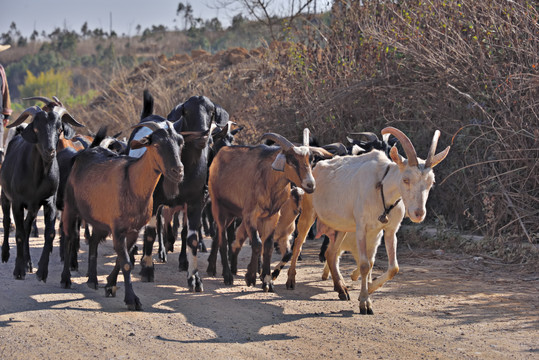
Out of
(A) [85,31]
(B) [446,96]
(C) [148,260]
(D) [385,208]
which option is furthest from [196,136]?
(A) [85,31]

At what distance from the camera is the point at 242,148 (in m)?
9.62

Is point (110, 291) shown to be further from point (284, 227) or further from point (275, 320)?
point (284, 227)

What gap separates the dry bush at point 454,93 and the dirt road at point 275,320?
1.72m

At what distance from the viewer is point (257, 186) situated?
8.90 m

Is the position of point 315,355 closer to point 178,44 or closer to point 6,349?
point 6,349

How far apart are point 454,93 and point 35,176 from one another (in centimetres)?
643

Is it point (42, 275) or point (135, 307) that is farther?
point (42, 275)

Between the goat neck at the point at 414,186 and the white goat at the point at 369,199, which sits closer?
the goat neck at the point at 414,186

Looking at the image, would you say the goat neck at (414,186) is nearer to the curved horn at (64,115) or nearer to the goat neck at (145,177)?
the goat neck at (145,177)

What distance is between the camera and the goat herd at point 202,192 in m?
7.79

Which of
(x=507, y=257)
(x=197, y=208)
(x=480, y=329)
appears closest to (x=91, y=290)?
(x=197, y=208)

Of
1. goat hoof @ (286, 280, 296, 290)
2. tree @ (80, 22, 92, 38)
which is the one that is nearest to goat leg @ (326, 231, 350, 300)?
Result: goat hoof @ (286, 280, 296, 290)

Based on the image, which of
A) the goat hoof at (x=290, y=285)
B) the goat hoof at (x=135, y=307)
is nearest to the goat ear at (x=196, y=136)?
the goat hoof at (x=290, y=285)

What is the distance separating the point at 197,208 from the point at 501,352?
4.07m
